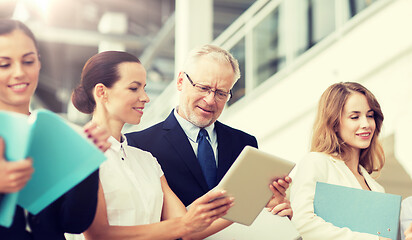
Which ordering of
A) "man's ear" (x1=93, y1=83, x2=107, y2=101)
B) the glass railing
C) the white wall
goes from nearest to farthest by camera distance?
"man's ear" (x1=93, y1=83, x2=107, y2=101)
the white wall
the glass railing

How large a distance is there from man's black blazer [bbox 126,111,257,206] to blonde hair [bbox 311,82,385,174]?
A: 49 cm

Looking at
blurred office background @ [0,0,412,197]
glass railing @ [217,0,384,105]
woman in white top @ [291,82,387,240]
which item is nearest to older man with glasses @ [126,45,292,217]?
woman in white top @ [291,82,387,240]

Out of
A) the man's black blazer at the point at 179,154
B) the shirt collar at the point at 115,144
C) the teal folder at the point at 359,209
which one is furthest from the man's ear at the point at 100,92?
the teal folder at the point at 359,209

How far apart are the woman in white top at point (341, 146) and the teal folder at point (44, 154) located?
1.40 meters

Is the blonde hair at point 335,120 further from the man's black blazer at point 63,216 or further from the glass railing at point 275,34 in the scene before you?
the glass railing at point 275,34

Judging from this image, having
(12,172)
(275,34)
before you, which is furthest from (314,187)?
(275,34)

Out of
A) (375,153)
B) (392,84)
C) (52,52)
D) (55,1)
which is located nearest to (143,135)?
(375,153)

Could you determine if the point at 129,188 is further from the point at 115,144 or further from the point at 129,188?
the point at 115,144

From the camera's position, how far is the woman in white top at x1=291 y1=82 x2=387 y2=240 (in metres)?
2.51

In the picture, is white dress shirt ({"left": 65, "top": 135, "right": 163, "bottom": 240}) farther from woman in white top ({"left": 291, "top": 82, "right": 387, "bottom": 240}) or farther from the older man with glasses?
woman in white top ({"left": 291, "top": 82, "right": 387, "bottom": 240})

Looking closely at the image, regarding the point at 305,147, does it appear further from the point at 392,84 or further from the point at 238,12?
the point at 238,12

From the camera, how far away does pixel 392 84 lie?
3840 millimetres

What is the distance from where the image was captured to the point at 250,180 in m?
1.79

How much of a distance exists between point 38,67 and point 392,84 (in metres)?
3.01
